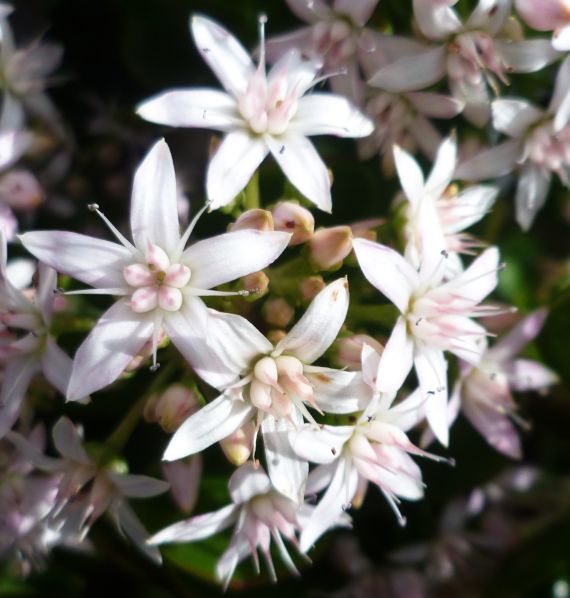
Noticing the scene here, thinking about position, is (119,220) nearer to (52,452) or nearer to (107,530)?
(52,452)

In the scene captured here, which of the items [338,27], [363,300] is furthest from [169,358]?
[338,27]

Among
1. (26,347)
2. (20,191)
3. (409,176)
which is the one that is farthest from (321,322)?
(20,191)

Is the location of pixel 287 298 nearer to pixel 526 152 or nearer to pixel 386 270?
pixel 386 270

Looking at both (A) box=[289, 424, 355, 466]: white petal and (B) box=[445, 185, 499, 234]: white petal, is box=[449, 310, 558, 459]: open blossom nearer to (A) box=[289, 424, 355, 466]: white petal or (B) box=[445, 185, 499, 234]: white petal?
(B) box=[445, 185, 499, 234]: white petal

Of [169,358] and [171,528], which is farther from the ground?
[169,358]

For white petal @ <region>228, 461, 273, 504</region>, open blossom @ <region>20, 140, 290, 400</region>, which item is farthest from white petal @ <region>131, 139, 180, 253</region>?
white petal @ <region>228, 461, 273, 504</region>

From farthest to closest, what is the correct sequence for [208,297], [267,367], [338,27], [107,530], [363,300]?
[107,530], [363,300], [338,27], [208,297], [267,367]

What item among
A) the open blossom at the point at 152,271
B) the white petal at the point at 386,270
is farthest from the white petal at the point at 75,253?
the white petal at the point at 386,270
